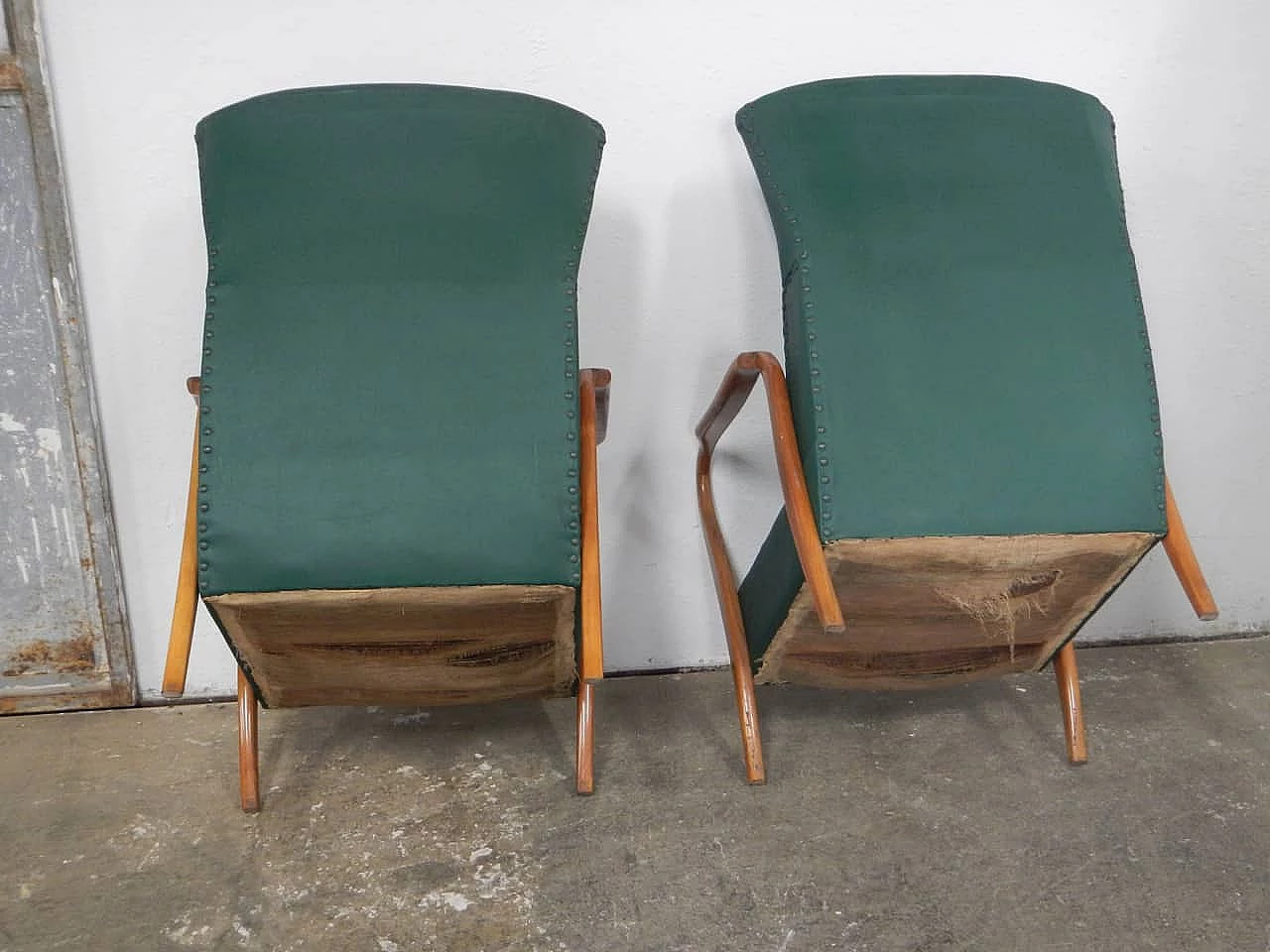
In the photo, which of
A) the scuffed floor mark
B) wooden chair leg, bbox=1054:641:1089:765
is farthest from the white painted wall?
wooden chair leg, bbox=1054:641:1089:765

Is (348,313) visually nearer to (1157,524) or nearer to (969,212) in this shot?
(969,212)

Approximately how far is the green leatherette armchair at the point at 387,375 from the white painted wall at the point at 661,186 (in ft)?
1.41

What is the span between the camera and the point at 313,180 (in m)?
1.47

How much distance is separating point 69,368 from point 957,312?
160 centimetres

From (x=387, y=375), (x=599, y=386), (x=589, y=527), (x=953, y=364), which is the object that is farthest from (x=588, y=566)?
(x=953, y=364)

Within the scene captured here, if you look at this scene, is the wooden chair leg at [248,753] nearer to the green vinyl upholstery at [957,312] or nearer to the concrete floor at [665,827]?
the concrete floor at [665,827]

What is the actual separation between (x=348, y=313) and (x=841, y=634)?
36.2 inches

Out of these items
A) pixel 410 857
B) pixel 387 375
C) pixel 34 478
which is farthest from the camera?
pixel 34 478

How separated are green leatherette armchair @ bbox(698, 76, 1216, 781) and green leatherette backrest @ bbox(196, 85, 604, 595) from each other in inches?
14.6

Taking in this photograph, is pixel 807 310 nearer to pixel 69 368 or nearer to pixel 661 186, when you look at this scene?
pixel 661 186

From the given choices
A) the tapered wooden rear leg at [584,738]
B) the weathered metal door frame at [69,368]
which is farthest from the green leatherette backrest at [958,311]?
the weathered metal door frame at [69,368]

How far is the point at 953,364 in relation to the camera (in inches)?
59.1

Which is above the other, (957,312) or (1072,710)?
(957,312)

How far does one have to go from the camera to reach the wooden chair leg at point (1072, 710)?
1799mm
